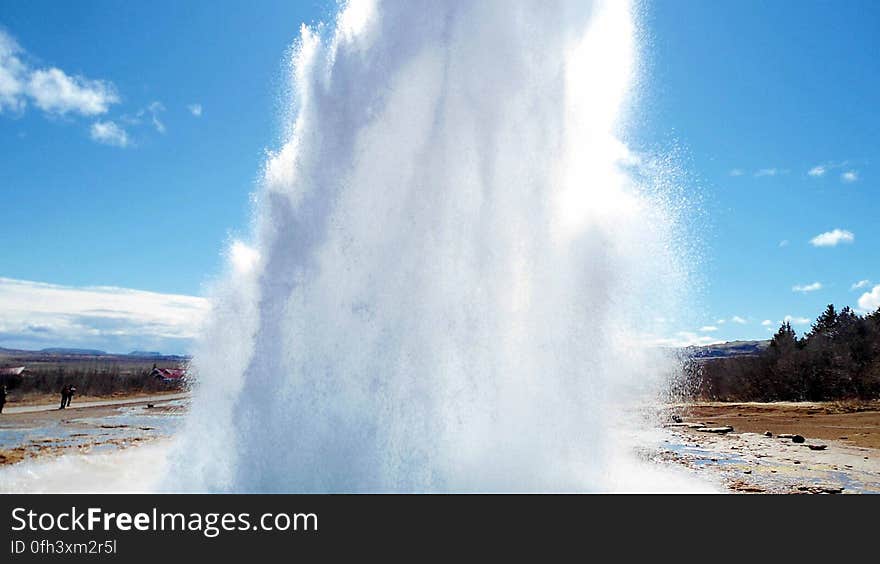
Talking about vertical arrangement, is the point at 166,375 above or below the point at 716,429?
above

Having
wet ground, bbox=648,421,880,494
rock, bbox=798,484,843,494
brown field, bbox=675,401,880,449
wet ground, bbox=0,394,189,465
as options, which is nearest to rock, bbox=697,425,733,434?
brown field, bbox=675,401,880,449

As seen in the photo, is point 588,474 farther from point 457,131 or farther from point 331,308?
point 457,131

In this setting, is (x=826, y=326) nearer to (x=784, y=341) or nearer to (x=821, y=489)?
(x=784, y=341)

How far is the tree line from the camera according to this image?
4684 cm

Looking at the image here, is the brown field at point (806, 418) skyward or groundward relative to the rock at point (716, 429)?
groundward

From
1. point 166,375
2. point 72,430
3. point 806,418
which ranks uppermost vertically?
point 166,375

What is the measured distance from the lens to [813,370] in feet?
164

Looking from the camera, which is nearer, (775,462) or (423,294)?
(423,294)

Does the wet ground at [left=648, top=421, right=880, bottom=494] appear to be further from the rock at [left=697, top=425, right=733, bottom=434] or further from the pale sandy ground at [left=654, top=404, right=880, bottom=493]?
the rock at [left=697, top=425, right=733, bottom=434]

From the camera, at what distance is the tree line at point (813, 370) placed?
4684 centimetres

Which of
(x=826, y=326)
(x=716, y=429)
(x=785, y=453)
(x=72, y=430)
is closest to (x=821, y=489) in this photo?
(x=785, y=453)

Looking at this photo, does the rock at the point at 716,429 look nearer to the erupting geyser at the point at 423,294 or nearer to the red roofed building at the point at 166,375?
the erupting geyser at the point at 423,294

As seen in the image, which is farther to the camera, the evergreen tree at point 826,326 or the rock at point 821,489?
the evergreen tree at point 826,326

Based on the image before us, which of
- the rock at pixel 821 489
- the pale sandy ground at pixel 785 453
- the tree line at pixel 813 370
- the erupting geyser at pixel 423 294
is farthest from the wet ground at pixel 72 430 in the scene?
the tree line at pixel 813 370
